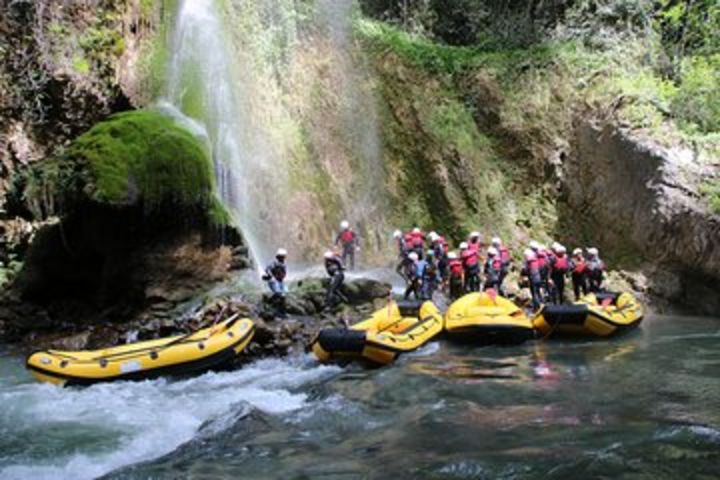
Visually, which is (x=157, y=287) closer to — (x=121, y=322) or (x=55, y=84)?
(x=121, y=322)

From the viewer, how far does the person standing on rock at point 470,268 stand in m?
16.2

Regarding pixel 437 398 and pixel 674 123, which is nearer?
pixel 437 398

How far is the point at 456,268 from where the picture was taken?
1639 cm

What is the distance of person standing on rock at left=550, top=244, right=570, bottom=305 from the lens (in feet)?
53.0

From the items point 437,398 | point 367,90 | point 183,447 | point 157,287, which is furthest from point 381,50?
point 183,447

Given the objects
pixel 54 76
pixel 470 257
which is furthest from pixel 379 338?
pixel 54 76

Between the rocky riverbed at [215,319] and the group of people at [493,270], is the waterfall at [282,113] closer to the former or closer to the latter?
the rocky riverbed at [215,319]

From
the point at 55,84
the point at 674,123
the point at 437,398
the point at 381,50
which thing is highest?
the point at 381,50

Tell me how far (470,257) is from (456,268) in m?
0.42

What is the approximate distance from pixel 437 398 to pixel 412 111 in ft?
46.9

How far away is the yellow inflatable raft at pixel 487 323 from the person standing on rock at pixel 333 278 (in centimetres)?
235

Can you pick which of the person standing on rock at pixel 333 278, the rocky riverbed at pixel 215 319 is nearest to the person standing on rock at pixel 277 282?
the rocky riverbed at pixel 215 319

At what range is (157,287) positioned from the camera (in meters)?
→ 14.9

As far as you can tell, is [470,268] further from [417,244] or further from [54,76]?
[54,76]
